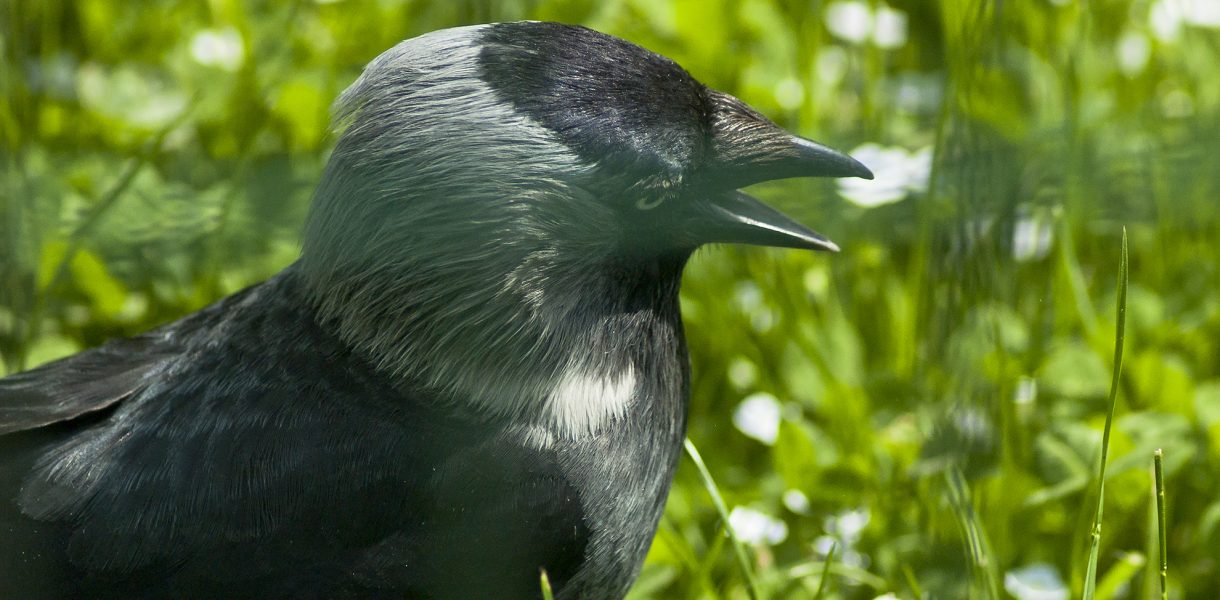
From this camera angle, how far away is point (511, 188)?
7.11 feet

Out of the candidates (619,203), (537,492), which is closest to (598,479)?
(537,492)

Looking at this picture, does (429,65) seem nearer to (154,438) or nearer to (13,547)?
(154,438)

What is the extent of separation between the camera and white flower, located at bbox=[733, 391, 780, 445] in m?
3.19

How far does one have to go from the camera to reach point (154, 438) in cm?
221

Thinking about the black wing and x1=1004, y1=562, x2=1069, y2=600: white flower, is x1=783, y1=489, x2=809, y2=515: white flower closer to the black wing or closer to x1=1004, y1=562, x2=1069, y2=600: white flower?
x1=1004, y1=562, x2=1069, y2=600: white flower

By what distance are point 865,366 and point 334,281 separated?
5.19ft

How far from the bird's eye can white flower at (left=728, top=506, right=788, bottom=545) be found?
0.87 metres

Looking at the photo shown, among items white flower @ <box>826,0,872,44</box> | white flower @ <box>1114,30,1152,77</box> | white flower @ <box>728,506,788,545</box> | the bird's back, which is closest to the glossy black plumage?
the bird's back

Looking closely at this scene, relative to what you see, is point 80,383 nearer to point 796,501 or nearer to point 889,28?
point 796,501

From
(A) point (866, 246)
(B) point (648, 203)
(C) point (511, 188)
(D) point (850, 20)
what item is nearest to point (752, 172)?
(B) point (648, 203)

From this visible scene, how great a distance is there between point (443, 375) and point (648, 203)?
16.5 inches

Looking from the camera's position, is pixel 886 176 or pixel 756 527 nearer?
pixel 756 527

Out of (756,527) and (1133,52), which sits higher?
(1133,52)

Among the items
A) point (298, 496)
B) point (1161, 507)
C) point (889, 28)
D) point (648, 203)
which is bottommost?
point (298, 496)
